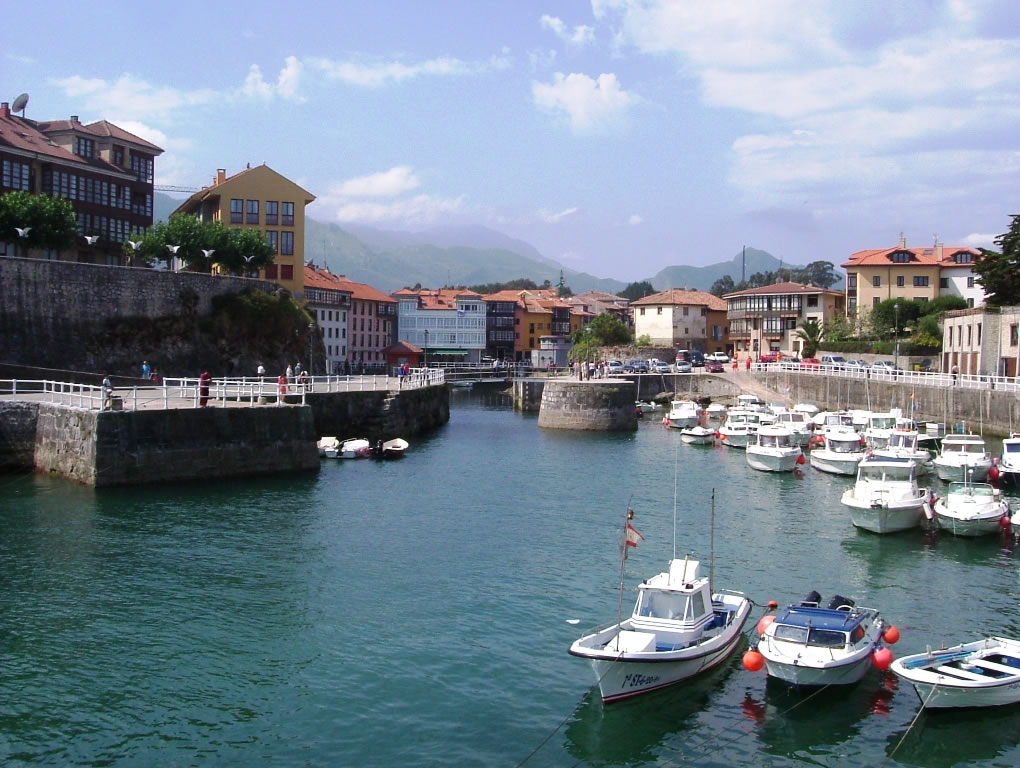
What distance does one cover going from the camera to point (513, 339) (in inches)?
6437

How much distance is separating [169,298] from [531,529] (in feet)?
151

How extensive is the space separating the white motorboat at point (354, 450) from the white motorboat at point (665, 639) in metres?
34.0

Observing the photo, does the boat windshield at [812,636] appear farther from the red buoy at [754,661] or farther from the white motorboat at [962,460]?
the white motorboat at [962,460]

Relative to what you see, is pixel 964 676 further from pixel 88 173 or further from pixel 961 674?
pixel 88 173

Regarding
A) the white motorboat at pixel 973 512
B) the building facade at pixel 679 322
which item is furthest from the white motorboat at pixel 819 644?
the building facade at pixel 679 322

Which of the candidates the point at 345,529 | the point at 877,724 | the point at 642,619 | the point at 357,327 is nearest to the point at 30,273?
the point at 345,529

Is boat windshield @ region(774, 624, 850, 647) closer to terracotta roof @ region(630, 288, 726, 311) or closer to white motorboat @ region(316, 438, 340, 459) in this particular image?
white motorboat @ region(316, 438, 340, 459)

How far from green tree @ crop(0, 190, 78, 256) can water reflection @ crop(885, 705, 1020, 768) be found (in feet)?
219

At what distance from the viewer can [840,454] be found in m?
51.2

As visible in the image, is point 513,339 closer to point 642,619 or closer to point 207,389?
point 207,389

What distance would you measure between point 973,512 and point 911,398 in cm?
3757

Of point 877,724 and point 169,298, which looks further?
point 169,298

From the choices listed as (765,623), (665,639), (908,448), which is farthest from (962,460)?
(665,639)

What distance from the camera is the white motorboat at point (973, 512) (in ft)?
113
